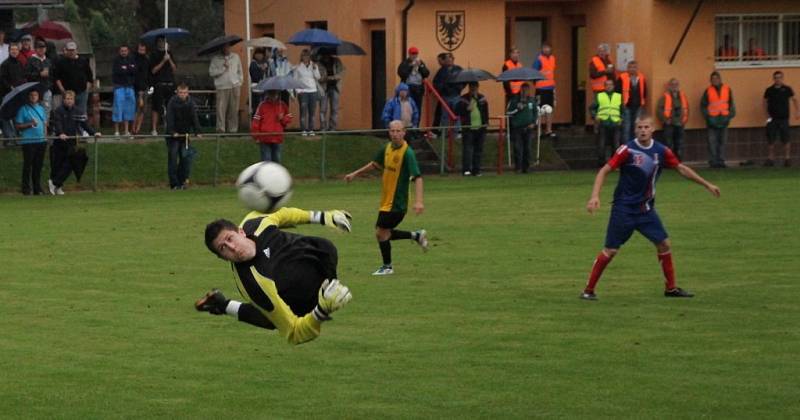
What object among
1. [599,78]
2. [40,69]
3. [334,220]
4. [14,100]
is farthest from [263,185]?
[599,78]

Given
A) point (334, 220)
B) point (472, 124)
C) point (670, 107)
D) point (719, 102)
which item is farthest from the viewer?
point (719, 102)

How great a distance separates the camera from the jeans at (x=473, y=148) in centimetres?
3619

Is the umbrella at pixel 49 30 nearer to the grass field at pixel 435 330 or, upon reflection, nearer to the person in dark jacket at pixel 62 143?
the person in dark jacket at pixel 62 143

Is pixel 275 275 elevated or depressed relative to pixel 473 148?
depressed

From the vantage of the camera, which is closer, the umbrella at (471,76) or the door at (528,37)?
Answer: the umbrella at (471,76)

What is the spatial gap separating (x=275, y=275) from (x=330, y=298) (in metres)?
0.63

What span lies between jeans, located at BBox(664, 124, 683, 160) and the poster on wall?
2245mm

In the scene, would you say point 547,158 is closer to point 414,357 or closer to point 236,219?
point 236,219

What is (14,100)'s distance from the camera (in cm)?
3109

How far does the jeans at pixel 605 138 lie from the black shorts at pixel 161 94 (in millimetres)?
9900

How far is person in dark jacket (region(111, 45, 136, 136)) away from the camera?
3616cm

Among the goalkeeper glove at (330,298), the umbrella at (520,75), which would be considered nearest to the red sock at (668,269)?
A: the goalkeeper glove at (330,298)

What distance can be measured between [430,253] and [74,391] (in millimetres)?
10062

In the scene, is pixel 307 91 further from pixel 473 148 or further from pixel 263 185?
pixel 263 185
